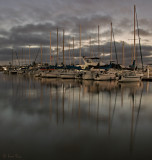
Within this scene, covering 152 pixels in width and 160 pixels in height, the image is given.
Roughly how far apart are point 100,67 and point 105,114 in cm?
3151

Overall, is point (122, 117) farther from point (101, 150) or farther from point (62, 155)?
point (62, 155)

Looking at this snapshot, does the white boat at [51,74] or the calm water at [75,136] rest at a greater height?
the white boat at [51,74]

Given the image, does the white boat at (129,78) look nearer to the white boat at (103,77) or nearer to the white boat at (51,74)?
the white boat at (103,77)

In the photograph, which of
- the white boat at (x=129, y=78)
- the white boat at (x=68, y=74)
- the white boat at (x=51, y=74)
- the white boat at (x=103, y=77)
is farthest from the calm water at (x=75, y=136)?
the white boat at (x=51, y=74)

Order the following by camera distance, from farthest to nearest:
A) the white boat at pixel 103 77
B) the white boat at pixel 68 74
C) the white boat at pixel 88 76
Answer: the white boat at pixel 68 74
the white boat at pixel 88 76
the white boat at pixel 103 77

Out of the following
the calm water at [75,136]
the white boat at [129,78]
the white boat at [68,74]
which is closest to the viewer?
the calm water at [75,136]

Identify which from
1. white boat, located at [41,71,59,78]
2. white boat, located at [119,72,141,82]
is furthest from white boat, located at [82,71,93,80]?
white boat, located at [41,71,59,78]

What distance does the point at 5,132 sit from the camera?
635 cm

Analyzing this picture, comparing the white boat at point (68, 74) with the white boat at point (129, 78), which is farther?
the white boat at point (68, 74)

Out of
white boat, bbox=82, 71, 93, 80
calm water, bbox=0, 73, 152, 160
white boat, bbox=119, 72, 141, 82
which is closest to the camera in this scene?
calm water, bbox=0, 73, 152, 160

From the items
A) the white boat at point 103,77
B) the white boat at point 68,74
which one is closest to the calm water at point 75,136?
the white boat at point 103,77

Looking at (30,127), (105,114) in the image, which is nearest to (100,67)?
(105,114)

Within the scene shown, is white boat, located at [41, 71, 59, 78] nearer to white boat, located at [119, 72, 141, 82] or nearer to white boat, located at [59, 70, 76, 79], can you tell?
white boat, located at [59, 70, 76, 79]

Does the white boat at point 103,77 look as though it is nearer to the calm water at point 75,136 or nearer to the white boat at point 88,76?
the white boat at point 88,76
